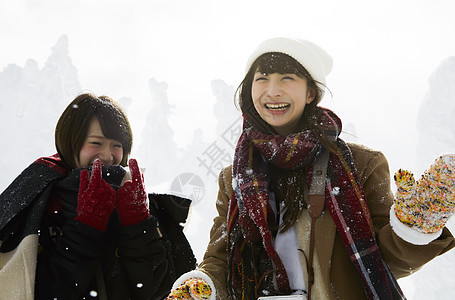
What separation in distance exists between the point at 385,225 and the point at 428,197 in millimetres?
321

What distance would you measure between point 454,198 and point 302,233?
66 centimetres

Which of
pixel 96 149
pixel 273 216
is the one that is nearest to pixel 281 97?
pixel 273 216

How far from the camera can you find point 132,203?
198 centimetres

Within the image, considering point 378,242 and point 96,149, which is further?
point 96,149

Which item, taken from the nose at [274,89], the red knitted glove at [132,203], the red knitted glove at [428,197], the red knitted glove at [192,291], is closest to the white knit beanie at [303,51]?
the nose at [274,89]

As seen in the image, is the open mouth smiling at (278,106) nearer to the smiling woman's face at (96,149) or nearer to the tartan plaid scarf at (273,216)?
the tartan plaid scarf at (273,216)

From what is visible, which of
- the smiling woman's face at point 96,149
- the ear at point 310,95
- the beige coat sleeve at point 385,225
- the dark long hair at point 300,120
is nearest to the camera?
the beige coat sleeve at point 385,225

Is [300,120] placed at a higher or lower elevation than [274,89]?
lower

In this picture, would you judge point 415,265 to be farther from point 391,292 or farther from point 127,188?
point 127,188

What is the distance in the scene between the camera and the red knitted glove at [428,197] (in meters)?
1.31

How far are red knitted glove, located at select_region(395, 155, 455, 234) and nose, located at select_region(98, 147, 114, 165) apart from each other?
174 cm

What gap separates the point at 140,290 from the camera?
6.70 feet

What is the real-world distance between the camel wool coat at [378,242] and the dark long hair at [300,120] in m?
0.08

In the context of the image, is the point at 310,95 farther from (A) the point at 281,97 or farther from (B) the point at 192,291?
(B) the point at 192,291
